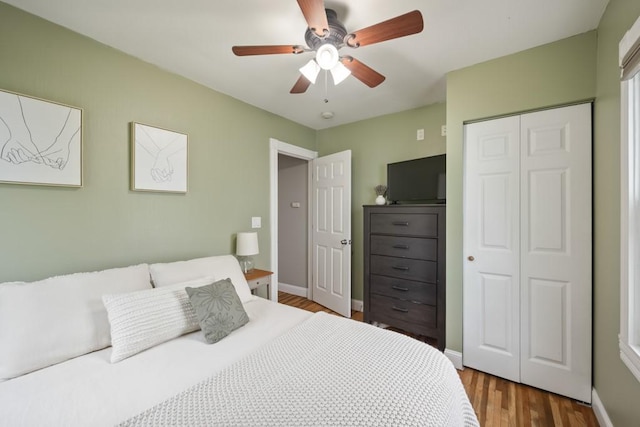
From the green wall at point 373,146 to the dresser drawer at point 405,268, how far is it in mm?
692

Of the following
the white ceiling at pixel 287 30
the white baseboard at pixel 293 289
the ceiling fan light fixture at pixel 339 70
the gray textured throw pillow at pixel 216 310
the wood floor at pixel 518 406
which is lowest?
the wood floor at pixel 518 406

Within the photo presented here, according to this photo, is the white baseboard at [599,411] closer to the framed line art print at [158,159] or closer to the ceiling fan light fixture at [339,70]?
the ceiling fan light fixture at [339,70]

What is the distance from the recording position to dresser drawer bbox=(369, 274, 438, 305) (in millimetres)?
2303

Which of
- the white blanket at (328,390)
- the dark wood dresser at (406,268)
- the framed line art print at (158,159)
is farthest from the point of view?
the dark wood dresser at (406,268)

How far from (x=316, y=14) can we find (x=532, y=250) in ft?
6.73

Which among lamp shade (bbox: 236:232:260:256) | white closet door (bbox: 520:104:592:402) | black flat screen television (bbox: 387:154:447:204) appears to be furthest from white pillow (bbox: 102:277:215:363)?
white closet door (bbox: 520:104:592:402)

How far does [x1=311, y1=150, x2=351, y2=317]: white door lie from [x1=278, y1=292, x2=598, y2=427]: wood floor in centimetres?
147

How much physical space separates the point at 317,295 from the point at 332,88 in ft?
8.40

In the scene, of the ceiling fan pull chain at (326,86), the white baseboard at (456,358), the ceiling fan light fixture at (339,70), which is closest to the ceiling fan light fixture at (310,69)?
the ceiling fan light fixture at (339,70)

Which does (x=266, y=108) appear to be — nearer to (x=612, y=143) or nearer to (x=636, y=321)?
(x=612, y=143)

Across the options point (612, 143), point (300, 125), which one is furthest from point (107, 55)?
point (612, 143)

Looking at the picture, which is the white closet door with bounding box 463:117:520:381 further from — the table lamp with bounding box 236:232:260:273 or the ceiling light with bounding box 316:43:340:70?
the table lamp with bounding box 236:232:260:273

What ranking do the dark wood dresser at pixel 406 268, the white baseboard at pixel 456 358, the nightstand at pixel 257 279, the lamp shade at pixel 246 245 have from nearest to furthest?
1. the white baseboard at pixel 456 358
2. the dark wood dresser at pixel 406 268
3. the nightstand at pixel 257 279
4. the lamp shade at pixel 246 245

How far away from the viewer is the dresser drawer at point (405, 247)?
230cm
